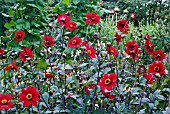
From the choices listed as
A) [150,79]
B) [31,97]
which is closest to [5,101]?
[31,97]

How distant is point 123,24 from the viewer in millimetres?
2117

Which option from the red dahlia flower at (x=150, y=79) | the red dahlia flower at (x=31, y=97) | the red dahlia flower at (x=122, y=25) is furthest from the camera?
the red dahlia flower at (x=122, y=25)

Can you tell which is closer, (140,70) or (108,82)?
(108,82)

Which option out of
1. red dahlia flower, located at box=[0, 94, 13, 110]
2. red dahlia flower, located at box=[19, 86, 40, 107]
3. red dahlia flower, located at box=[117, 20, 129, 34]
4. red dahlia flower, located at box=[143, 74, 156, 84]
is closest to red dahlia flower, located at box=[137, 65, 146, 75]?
red dahlia flower, located at box=[143, 74, 156, 84]

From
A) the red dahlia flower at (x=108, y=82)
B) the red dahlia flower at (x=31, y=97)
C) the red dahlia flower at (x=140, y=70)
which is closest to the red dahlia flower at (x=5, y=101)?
the red dahlia flower at (x=31, y=97)

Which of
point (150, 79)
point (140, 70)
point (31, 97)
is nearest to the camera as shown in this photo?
point (31, 97)

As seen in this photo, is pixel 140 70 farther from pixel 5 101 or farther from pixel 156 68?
pixel 5 101

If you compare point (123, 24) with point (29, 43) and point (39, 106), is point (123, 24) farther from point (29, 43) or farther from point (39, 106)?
point (29, 43)

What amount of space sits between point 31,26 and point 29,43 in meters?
0.26

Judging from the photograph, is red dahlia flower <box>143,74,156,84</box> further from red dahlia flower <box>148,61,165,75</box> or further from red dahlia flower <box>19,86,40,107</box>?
red dahlia flower <box>19,86,40,107</box>

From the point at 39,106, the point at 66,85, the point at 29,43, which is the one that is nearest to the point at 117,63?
the point at 66,85

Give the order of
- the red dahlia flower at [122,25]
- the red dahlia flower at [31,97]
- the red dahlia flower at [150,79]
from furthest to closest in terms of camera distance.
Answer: the red dahlia flower at [122,25]
the red dahlia flower at [150,79]
the red dahlia flower at [31,97]

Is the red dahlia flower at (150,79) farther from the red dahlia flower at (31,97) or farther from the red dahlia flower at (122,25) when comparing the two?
the red dahlia flower at (31,97)

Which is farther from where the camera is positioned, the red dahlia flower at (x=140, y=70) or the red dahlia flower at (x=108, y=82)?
the red dahlia flower at (x=140, y=70)
